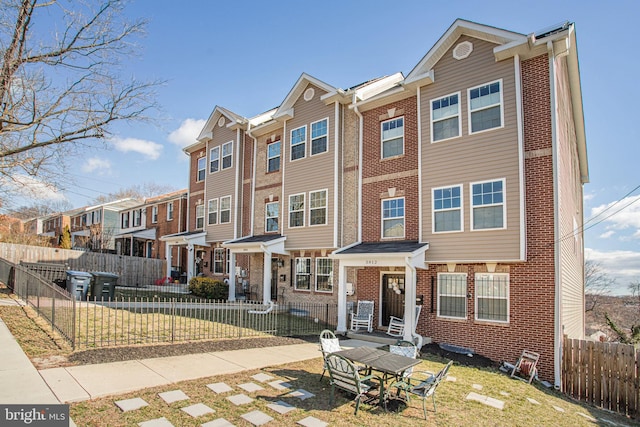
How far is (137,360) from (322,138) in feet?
39.8

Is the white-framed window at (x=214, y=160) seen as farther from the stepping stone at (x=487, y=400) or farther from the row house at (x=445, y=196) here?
the stepping stone at (x=487, y=400)

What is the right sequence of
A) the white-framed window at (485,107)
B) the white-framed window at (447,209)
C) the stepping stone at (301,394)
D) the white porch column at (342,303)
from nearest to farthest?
the stepping stone at (301,394) → the white-framed window at (485,107) → the white-framed window at (447,209) → the white porch column at (342,303)

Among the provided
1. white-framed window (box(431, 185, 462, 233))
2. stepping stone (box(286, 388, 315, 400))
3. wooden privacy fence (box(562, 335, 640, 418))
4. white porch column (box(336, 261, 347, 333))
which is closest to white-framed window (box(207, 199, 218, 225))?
white porch column (box(336, 261, 347, 333))

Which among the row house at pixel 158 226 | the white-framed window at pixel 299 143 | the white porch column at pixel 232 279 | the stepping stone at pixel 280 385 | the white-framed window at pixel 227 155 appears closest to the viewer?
the stepping stone at pixel 280 385

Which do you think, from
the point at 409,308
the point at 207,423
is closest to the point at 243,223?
the point at 409,308

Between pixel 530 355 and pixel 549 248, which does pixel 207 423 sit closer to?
pixel 530 355

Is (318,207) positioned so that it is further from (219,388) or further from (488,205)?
(219,388)

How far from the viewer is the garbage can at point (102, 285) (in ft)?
52.5

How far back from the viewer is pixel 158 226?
95.1 ft

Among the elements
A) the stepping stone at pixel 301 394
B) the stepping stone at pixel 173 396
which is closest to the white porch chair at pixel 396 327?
the stepping stone at pixel 301 394

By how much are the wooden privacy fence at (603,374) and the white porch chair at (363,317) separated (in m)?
6.18

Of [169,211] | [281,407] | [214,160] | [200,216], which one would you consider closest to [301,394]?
[281,407]

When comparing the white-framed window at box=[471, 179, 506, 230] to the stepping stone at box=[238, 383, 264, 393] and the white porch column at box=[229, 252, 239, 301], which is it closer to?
the stepping stone at box=[238, 383, 264, 393]

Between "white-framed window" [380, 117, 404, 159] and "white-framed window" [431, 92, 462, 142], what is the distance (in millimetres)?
1476
